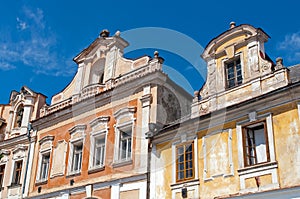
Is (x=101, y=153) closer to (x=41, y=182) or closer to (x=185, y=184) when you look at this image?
(x=41, y=182)

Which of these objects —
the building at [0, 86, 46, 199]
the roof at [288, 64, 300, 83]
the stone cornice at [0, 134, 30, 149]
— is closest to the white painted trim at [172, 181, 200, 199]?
the roof at [288, 64, 300, 83]

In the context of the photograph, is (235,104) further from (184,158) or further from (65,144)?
(65,144)

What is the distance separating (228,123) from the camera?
13695mm

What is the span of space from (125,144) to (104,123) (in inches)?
66.0

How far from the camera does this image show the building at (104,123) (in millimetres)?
16797

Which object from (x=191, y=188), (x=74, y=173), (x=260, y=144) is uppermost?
(x=74, y=173)

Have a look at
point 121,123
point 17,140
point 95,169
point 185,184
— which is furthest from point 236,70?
point 17,140

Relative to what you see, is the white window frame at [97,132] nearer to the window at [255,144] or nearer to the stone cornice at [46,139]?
the stone cornice at [46,139]

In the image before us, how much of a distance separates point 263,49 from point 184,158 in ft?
16.2

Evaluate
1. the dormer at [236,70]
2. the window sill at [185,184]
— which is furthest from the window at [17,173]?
Answer: the dormer at [236,70]

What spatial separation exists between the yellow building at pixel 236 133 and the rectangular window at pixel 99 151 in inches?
126

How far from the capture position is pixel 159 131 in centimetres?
1577

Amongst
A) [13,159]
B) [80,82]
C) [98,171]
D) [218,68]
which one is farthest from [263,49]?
[13,159]

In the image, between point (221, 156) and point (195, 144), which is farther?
point (195, 144)
